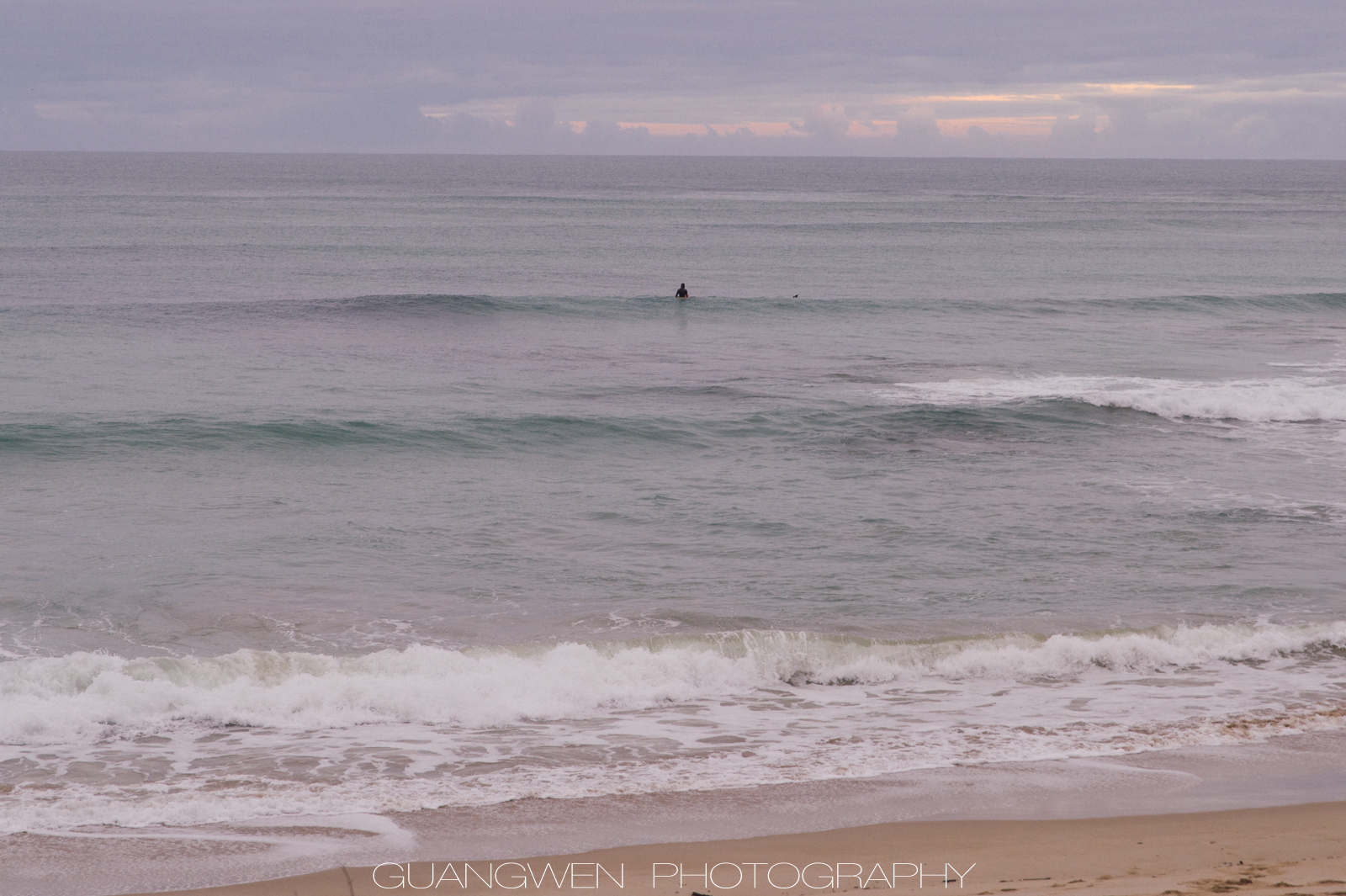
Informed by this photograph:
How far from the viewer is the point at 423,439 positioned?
19.7 metres

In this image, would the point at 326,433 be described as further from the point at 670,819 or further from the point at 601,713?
the point at 670,819

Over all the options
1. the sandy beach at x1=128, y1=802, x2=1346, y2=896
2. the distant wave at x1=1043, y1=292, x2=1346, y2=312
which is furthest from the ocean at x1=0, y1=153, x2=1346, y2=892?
the sandy beach at x1=128, y1=802, x2=1346, y2=896

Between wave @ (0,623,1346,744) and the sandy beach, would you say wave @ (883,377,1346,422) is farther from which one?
the sandy beach

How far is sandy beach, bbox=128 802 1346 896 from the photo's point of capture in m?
6.93

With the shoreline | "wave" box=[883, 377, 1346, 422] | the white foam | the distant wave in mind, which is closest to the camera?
the shoreline

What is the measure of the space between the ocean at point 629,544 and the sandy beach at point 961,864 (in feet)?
3.14

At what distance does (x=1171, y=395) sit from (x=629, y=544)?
14.1 m

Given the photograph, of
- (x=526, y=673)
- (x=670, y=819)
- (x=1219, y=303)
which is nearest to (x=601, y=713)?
(x=526, y=673)

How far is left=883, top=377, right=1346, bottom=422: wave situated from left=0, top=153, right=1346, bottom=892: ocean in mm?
164

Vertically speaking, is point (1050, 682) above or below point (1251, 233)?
below

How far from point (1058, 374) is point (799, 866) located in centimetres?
2109

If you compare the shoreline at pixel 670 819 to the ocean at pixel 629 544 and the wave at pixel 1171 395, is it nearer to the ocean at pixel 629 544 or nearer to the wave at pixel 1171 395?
the ocean at pixel 629 544

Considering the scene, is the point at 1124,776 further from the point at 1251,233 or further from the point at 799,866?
the point at 1251,233

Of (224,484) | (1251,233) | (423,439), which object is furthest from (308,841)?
(1251,233)
